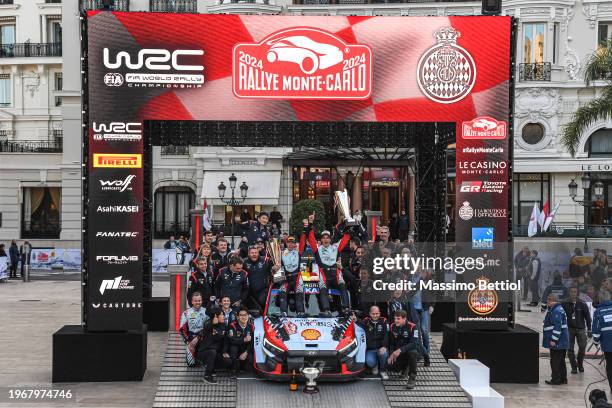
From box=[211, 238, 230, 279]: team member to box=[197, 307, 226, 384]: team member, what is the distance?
2254 millimetres

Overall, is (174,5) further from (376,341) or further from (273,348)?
(273,348)

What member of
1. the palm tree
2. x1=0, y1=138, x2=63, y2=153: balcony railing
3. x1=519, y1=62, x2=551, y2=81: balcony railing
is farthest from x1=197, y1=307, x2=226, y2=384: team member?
x1=0, y1=138, x2=63, y2=153: balcony railing

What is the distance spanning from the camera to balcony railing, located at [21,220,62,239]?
162ft

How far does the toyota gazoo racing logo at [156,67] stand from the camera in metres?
15.5

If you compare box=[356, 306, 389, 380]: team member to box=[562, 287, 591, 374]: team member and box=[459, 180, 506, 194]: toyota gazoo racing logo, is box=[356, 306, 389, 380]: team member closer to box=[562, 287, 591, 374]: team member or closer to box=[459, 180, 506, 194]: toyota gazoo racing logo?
box=[459, 180, 506, 194]: toyota gazoo racing logo

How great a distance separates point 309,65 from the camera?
51.9ft

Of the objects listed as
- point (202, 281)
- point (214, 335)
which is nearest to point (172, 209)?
point (202, 281)

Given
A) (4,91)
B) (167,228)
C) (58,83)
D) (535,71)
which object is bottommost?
(167,228)

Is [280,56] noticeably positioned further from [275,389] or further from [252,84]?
[275,389]

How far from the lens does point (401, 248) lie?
1762 cm

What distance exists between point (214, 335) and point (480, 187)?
562cm

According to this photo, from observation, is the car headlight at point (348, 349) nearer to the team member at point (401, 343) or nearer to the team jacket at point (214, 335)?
the team member at point (401, 343)

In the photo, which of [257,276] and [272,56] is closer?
[272,56]

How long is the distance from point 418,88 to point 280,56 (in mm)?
2605
